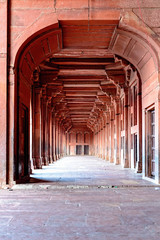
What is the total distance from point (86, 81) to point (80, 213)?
53.9ft

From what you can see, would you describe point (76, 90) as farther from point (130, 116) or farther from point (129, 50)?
point (129, 50)

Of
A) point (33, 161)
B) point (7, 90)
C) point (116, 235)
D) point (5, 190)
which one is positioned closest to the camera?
point (116, 235)

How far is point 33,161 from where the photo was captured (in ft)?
54.8

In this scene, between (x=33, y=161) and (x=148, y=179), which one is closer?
(x=148, y=179)

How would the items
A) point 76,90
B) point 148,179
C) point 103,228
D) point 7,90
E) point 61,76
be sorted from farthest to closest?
1. point 76,90
2. point 61,76
3. point 148,179
4. point 7,90
5. point 103,228

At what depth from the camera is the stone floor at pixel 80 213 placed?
13.0 feet

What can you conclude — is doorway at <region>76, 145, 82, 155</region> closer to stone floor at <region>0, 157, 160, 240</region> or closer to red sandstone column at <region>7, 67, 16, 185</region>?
red sandstone column at <region>7, 67, 16, 185</region>

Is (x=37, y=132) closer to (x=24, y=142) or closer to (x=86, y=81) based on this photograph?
(x=86, y=81)

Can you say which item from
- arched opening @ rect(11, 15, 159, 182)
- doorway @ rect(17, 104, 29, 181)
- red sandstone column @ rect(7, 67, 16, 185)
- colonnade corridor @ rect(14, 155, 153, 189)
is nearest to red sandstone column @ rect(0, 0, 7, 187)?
red sandstone column @ rect(7, 67, 16, 185)

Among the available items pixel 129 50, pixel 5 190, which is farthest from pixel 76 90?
→ pixel 5 190

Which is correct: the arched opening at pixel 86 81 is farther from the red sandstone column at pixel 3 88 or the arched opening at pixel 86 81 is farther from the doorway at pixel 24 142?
the red sandstone column at pixel 3 88

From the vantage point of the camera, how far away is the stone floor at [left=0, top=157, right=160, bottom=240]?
156 inches

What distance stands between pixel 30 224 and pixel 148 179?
6467 millimetres

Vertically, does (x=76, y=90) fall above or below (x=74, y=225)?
above
